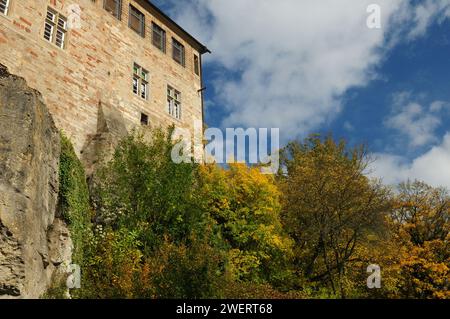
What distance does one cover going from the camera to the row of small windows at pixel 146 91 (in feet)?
74.8

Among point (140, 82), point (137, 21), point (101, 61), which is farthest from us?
point (137, 21)

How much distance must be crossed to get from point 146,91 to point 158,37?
4.30 m

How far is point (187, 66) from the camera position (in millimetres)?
27344

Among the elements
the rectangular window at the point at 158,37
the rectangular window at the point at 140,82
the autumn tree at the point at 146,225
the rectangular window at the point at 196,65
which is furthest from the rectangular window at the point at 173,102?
the autumn tree at the point at 146,225

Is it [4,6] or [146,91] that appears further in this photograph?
[146,91]

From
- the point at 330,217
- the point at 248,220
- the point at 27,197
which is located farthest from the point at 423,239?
the point at 27,197

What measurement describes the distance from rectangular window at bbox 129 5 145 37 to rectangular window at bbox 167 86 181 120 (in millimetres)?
3589

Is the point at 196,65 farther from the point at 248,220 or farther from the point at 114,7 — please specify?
the point at 248,220

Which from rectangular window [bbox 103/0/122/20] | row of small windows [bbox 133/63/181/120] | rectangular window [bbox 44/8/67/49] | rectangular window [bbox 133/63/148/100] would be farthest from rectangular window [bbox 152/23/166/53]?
rectangular window [bbox 44/8/67/49]

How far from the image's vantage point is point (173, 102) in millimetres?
25172

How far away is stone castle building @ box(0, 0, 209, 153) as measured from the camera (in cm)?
1675

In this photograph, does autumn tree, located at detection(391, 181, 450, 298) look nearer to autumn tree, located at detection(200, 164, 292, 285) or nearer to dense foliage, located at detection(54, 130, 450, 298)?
dense foliage, located at detection(54, 130, 450, 298)

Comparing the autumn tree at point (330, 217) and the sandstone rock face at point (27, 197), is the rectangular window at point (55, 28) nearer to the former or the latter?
the sandstone rock face at point (27, 197)
